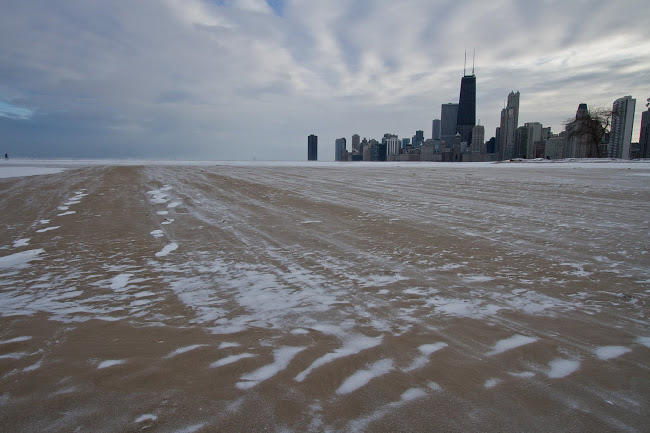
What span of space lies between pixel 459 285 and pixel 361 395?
194cm

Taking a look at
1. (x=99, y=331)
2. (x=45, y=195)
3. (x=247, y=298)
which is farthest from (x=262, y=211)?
(x=45, y=195)

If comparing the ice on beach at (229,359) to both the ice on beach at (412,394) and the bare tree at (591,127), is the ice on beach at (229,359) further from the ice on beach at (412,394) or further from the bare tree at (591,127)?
the bare tree at (591,127)

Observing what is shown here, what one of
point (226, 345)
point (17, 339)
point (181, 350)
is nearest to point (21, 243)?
point (17, 339)

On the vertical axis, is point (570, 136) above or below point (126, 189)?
above

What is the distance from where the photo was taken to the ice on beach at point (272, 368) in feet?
6.86

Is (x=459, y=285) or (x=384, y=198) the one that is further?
(x=384, y=198)

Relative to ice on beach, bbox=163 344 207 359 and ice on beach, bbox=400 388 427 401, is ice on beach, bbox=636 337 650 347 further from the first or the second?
ice on beach, bbox=163 344 207 359

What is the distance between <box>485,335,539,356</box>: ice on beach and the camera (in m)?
2.41

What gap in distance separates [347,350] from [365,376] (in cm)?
30

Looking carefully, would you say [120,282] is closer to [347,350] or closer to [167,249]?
[167,249]

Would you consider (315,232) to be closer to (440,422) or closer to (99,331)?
(99,331)

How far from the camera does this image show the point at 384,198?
9.75 m

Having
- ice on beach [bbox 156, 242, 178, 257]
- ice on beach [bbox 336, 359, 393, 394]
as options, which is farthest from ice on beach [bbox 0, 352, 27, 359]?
ice on beach [bbox 156, 242, 178, 257]

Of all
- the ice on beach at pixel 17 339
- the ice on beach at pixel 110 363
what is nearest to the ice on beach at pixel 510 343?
the ice on beach at pixel 110 363
